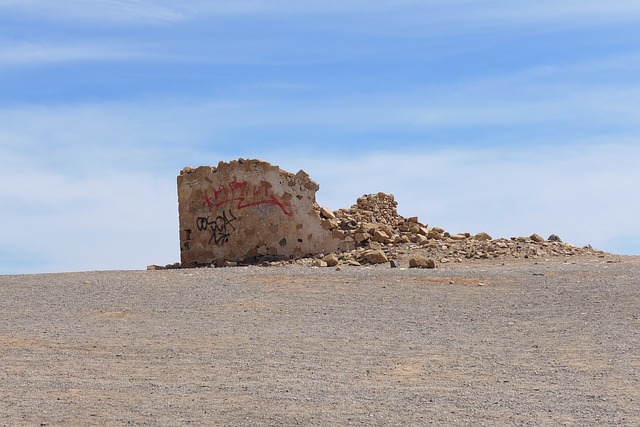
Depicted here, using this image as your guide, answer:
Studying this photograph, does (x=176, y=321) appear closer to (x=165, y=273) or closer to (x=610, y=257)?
(x=165, y=273)

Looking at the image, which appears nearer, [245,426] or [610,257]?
[245,426]

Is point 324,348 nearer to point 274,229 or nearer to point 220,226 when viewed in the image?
point 274,229

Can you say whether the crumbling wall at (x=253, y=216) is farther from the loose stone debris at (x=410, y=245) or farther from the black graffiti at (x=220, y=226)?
the loose stone debris at (x=410, y=245)

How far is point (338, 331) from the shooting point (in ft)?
40.2

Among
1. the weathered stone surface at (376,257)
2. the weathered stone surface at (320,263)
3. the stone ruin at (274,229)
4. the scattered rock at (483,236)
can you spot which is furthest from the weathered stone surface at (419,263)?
the scattered rock at (483,236)

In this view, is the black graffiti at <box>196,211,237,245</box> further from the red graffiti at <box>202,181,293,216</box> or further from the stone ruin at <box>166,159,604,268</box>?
the red graffiti at <box>202,181,293,216</box>

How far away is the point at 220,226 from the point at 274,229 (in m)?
1.63

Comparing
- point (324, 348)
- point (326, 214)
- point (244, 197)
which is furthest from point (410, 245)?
point (324, 348)

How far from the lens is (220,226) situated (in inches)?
954

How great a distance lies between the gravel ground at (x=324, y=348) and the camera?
8.53 m

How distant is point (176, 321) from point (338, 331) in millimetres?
2401

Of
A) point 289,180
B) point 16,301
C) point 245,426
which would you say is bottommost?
point 245,426

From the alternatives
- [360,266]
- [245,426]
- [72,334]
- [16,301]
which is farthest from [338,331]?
[360,266]

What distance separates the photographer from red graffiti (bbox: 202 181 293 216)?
23.5 m
